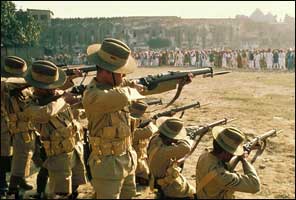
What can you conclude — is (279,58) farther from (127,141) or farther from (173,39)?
(173,39)

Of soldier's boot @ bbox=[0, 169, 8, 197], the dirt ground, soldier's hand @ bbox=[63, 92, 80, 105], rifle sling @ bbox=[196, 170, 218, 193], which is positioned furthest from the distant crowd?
rifle sling @ bbox=[196, 170, 218, 193]

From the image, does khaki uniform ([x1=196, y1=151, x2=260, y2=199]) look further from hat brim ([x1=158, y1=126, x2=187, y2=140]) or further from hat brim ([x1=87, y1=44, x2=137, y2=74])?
hat brim ([x1=87, y1=44, x2=137, y2=74])

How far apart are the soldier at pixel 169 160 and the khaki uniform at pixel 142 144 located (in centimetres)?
82

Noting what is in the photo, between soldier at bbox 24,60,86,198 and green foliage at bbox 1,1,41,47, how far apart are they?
23776mm

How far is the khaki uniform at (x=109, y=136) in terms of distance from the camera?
4.20 m

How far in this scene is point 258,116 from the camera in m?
12.7

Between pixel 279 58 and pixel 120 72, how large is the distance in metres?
31.1

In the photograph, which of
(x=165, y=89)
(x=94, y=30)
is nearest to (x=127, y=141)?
(x=165, y=89)

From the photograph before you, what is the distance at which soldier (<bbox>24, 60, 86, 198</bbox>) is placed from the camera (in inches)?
207

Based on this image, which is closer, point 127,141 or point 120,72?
point 120,72

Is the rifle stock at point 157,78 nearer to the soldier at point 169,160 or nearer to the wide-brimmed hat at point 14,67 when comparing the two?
the soldier at point 169,160

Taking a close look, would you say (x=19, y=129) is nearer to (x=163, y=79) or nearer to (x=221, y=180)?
(x=163, y=79)

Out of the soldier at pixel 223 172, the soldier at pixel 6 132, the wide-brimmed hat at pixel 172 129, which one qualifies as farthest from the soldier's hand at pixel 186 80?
the soldier at pixel 6 132

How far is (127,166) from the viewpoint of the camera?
175 inches
